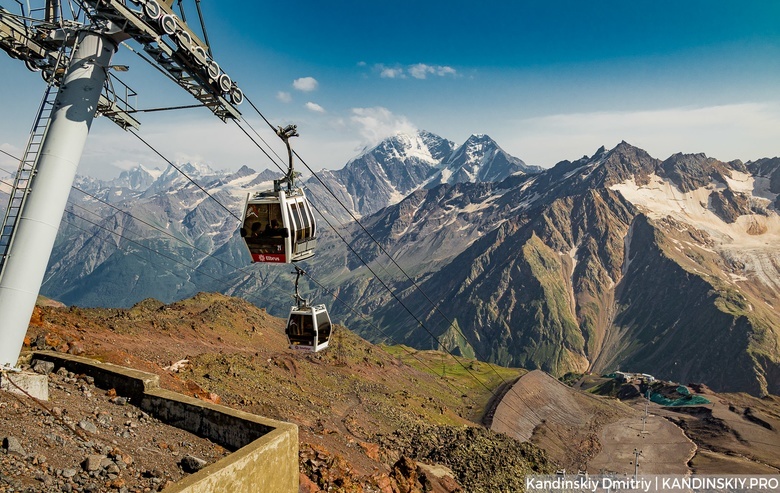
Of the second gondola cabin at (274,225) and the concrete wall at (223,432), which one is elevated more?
the second gondola cabin at (274,225)

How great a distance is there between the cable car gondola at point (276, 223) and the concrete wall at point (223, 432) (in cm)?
653

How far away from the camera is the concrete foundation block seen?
572 inches

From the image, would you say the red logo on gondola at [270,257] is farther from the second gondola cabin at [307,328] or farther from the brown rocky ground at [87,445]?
the brown rocky ground at [87,445]

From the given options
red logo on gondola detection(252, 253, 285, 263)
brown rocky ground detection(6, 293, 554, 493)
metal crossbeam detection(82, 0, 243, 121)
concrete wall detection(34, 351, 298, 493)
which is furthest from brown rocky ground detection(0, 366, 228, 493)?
metal crossbeam detection(82, 0, 243, 121)

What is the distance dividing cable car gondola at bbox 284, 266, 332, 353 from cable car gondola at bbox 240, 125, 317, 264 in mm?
3692

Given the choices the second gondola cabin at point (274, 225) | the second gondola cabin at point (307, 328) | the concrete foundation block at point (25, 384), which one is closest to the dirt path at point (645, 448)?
the second gondola cabin at point (307, 328)

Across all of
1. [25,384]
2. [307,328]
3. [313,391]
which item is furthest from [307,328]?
[313,391]

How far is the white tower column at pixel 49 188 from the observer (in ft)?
48.3

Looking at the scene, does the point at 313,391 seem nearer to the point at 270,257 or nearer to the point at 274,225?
the point at 270,257

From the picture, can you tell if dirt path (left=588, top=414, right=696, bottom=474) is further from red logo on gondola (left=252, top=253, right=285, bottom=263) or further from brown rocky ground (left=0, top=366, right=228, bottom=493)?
brown rocky ground (left=0, top=366, right=228, bottom=493)

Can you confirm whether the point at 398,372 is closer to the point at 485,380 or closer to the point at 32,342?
the point at 485,380

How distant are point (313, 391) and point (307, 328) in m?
34.8

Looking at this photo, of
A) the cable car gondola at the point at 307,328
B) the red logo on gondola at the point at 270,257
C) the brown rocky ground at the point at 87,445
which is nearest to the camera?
the brown rocky ground at the point at 87,445

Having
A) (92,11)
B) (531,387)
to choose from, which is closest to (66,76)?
(92,11)
